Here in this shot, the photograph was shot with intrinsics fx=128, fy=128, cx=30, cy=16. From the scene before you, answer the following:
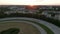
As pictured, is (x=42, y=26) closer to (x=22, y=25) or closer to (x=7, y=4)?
(x=22, y=25)

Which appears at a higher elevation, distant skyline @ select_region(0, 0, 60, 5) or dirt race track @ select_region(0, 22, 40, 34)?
distant skyline @ select_region(0, 0, 60, 5)

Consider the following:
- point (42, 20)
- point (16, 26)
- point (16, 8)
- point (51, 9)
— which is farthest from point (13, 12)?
point (51, 9)

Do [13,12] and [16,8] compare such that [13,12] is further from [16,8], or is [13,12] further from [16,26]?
[16,26]

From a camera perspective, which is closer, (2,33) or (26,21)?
(2,33)

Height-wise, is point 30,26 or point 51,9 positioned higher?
point 51,9

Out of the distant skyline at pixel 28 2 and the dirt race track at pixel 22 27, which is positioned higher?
the distant skyline at pixel 28 2

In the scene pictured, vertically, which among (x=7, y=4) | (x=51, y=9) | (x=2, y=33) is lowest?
(x=2, y=33)

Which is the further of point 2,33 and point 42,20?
point 42,20

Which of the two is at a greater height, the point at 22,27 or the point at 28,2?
the point at 28,2

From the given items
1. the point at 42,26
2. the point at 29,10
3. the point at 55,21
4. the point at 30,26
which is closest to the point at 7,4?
the point at 29,10
